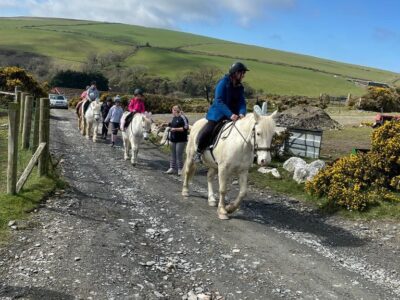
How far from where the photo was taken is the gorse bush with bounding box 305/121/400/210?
11.0m

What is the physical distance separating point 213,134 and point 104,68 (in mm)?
94027

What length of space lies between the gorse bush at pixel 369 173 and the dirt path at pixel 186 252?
944 mm

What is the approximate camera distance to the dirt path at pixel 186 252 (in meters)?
6.01

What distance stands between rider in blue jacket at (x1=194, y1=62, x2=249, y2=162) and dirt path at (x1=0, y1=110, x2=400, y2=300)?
70.7 inches

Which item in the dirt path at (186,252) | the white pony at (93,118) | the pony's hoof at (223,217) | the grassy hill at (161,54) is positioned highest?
the grassy hill at (161,54)

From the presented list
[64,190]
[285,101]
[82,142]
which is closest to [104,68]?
[285,101]

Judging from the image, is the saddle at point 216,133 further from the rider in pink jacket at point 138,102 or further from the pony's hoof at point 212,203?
the rider in pink jacket at point 138,102

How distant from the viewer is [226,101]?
1015 cm

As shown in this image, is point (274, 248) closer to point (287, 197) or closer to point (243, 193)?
point (243, 193)

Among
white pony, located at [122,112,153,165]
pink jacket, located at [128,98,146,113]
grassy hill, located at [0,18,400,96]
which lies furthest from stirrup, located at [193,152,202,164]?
grassy hill, located at [0,18,400,96]

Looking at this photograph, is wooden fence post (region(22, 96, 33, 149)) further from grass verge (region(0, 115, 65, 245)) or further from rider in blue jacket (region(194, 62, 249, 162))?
rider in blue jacket (region(194, 62, 249, 162))

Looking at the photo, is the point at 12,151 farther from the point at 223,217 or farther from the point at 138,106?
the point at 138,106

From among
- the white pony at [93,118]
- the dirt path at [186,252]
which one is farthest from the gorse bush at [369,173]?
the white pony at [93,118]

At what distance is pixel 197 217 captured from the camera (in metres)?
9.52
